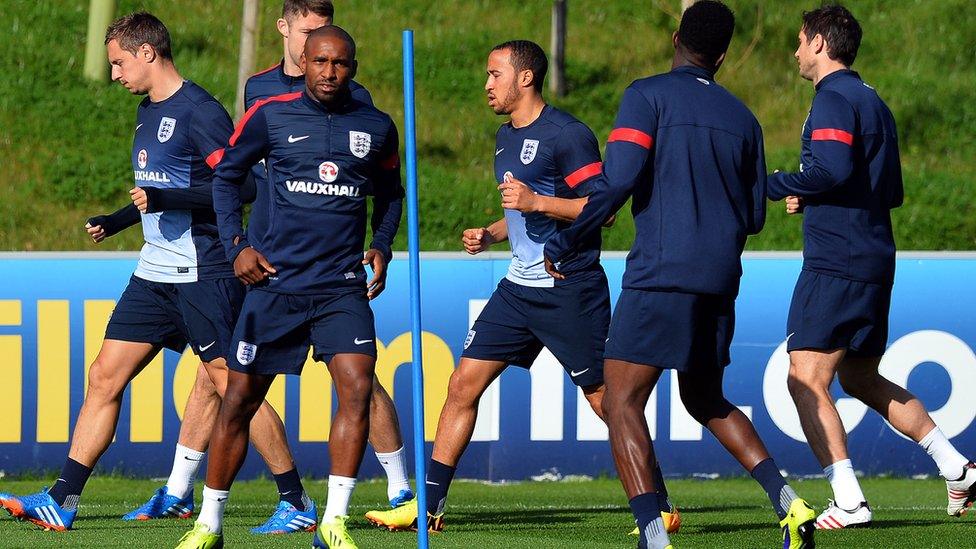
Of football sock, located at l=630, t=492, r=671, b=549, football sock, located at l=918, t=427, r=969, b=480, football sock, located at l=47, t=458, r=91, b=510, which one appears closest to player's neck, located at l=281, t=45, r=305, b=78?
football sock, located at l=47, t=458, r=91, b=510

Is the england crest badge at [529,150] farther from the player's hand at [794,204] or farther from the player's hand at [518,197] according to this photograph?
the player's hand at [794,204]

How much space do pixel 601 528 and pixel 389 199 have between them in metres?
2.02

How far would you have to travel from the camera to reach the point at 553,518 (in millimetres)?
8344

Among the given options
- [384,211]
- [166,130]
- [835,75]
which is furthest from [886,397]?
[166,130]

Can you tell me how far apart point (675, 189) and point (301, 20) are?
2.62m

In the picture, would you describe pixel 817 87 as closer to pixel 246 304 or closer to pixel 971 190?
pixel 246 304

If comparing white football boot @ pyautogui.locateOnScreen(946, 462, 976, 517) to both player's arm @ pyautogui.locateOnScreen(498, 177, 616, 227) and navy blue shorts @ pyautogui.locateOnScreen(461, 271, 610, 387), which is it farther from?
player's arm @ pyautogui.locateOnScreen(498, 177, 616, 227)

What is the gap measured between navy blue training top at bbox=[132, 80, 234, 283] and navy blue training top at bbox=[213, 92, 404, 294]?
0.99 meters

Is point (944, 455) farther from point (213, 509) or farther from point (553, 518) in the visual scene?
point (213, 509)

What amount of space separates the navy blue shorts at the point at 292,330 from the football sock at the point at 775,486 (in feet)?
5.22

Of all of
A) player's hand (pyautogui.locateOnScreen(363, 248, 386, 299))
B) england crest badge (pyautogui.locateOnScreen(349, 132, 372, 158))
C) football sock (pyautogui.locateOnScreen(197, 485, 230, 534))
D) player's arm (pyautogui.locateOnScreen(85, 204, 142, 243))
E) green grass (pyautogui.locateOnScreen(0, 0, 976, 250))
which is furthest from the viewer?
green grass (pyautogui.locateOnScreen(0, 0, 976, 250))

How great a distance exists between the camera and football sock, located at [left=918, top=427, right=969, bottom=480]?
25.6ft

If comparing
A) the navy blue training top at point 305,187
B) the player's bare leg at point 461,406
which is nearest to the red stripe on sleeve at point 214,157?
the navy blue training top at point 305,187

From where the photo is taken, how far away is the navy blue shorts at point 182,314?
25.1 feet
